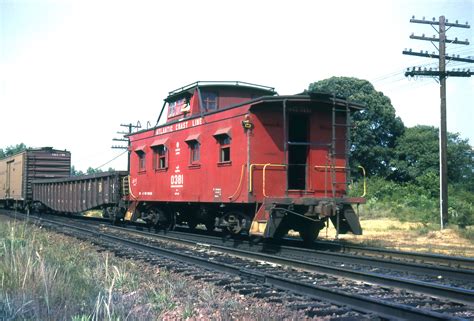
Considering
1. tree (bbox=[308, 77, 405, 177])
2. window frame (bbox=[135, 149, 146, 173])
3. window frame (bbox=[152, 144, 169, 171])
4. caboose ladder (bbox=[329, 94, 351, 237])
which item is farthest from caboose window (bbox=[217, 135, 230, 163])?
tree (bbox=[308, 77, 405, 177])

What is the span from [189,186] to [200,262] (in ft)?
15.8

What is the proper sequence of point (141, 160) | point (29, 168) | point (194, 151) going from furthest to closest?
1. point (29, 168)
2. point (141, 160)
3. point (194, 151)

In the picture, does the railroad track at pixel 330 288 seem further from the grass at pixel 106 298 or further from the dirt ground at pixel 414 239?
the dirt ground at pixel 414 239

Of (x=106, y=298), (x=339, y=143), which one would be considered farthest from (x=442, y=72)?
(x=106, y=298)

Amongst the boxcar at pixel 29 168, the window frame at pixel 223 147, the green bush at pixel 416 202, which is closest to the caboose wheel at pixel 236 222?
the window frame at pixel 223 147

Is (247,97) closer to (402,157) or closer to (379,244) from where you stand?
(379,244)

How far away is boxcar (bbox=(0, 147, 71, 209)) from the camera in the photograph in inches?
1077

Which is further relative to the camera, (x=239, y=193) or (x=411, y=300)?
(x=239, y=193)

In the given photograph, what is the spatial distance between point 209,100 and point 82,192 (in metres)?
9.54

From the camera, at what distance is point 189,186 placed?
13.9 m

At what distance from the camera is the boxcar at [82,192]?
18859mm

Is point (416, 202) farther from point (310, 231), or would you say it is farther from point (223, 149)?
point (223, 149)

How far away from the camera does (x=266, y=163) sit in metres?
11.5

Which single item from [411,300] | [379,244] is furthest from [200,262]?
[379,244]
